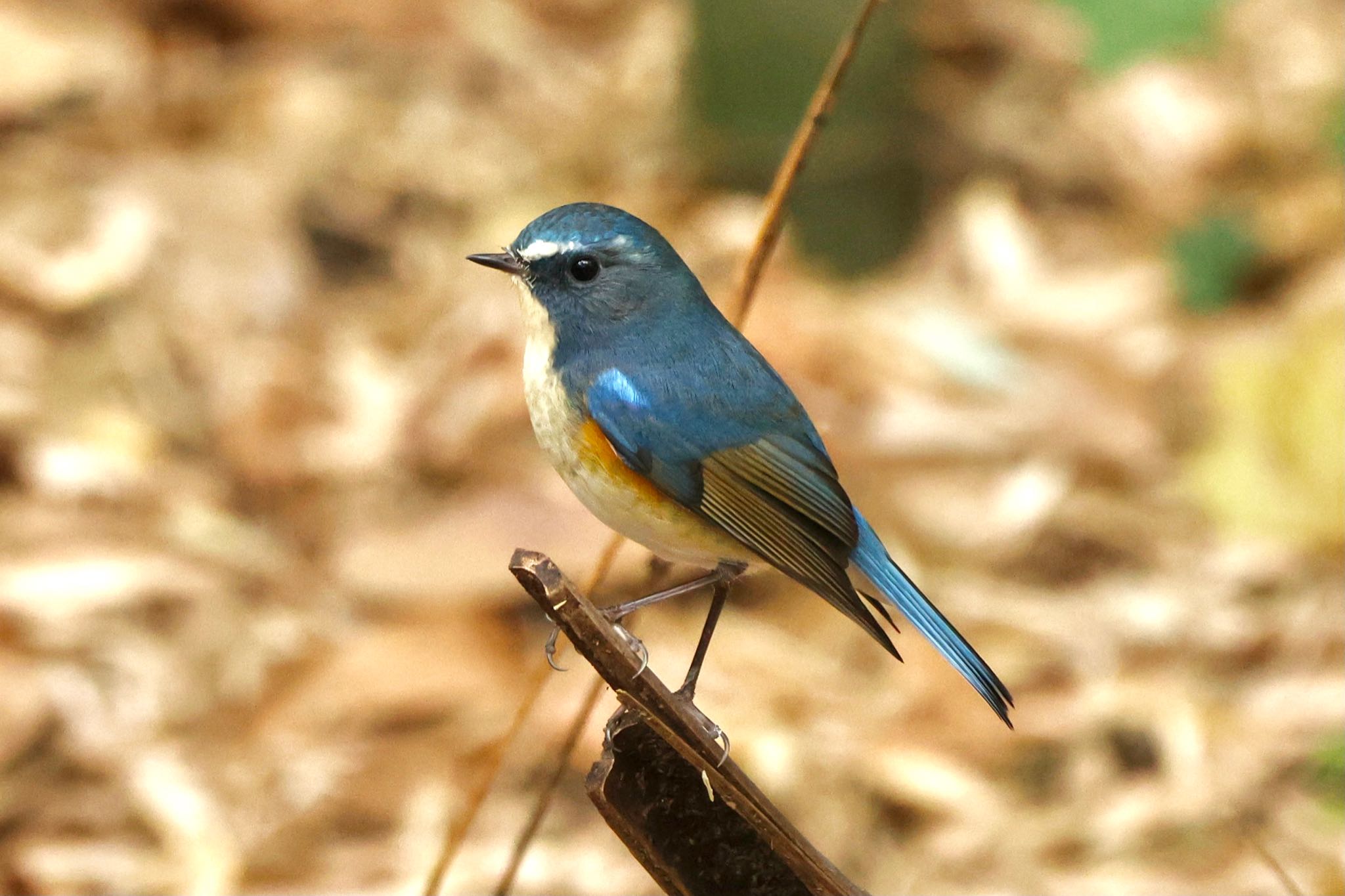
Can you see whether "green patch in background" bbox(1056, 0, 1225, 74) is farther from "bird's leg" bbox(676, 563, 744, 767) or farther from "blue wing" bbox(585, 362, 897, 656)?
"bird's leg" bbox(676, 563, 744, 767)

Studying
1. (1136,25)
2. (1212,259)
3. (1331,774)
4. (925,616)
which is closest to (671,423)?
(925,616)

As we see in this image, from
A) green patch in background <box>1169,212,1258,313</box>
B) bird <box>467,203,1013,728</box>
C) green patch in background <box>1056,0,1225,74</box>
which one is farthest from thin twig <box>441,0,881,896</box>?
green patch in background <box>1056,0,1225,74</box>

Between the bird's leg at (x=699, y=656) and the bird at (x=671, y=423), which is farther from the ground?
the bird at (x=671, y=423)

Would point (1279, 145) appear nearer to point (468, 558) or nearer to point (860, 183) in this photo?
point (860, 183)

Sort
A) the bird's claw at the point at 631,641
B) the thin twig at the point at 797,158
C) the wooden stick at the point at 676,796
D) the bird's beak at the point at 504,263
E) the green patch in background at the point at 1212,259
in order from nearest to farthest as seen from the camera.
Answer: the wooden stick at the point at 676,796
the bird's claw at the point at 631,641
the thin twig at the point at 797,158
the bird's beak at the point at 504,263
the green patch in background at the point at 1212,259

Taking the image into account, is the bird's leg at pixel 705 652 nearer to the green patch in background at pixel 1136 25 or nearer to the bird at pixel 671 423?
the bird at pixel 671 423

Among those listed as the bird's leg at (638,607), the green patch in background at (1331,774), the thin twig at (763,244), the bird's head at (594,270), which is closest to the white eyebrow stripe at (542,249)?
the bird's head at (594,270)

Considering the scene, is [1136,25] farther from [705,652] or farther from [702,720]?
[702,720]
